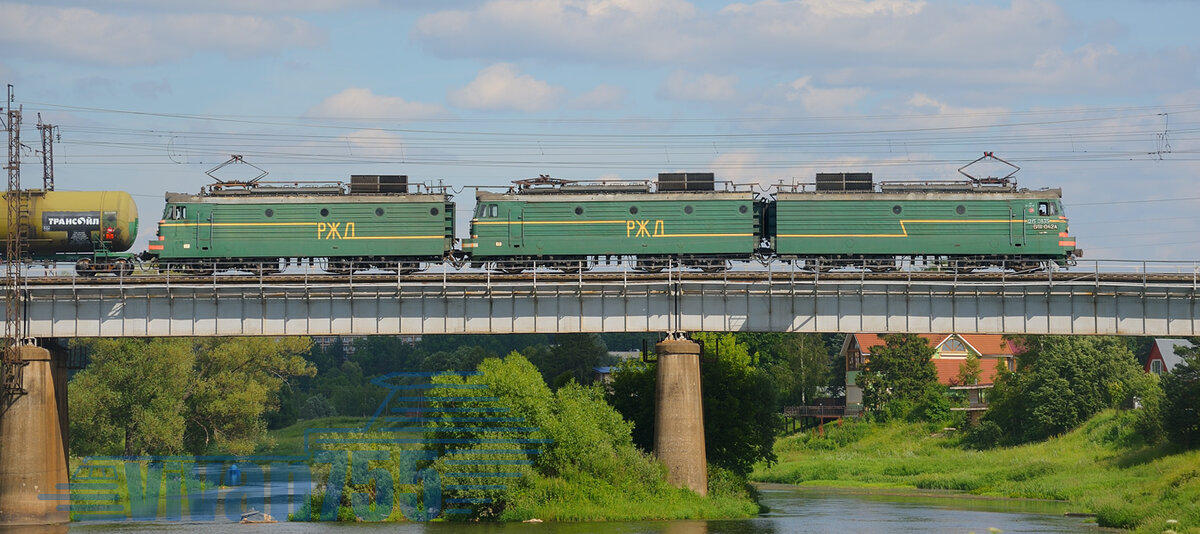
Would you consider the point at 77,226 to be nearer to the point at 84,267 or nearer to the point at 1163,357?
the point at 84,267

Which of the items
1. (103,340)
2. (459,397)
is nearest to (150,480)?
(103,340)

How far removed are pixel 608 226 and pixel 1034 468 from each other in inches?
1229

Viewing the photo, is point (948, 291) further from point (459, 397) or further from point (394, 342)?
point (394, 342)

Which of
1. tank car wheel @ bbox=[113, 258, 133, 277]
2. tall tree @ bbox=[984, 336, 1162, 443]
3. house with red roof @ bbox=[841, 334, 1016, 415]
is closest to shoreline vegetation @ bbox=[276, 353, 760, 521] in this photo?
tank car wheel @ bbox=[113, 258, 133, 277]

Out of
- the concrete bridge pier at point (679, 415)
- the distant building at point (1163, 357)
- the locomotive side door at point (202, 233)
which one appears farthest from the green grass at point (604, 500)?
the distant building at point (1163, 357)

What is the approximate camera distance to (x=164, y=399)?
255 ft

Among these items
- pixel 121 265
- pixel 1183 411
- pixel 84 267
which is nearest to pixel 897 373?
pixel 1183 411

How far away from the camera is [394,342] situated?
180 m

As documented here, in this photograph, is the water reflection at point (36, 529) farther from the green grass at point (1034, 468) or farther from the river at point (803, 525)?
the green grass at point (1034, 468)

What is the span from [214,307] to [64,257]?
12456mm

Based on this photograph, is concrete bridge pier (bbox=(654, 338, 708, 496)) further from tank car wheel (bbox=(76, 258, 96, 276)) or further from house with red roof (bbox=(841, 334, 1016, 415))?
house with red roof (bbox=(841, 334, 1016, 415))

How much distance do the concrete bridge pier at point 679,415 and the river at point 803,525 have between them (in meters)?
2.32

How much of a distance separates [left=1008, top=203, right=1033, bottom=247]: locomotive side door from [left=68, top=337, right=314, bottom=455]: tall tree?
162 ft

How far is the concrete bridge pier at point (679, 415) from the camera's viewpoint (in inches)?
2018
